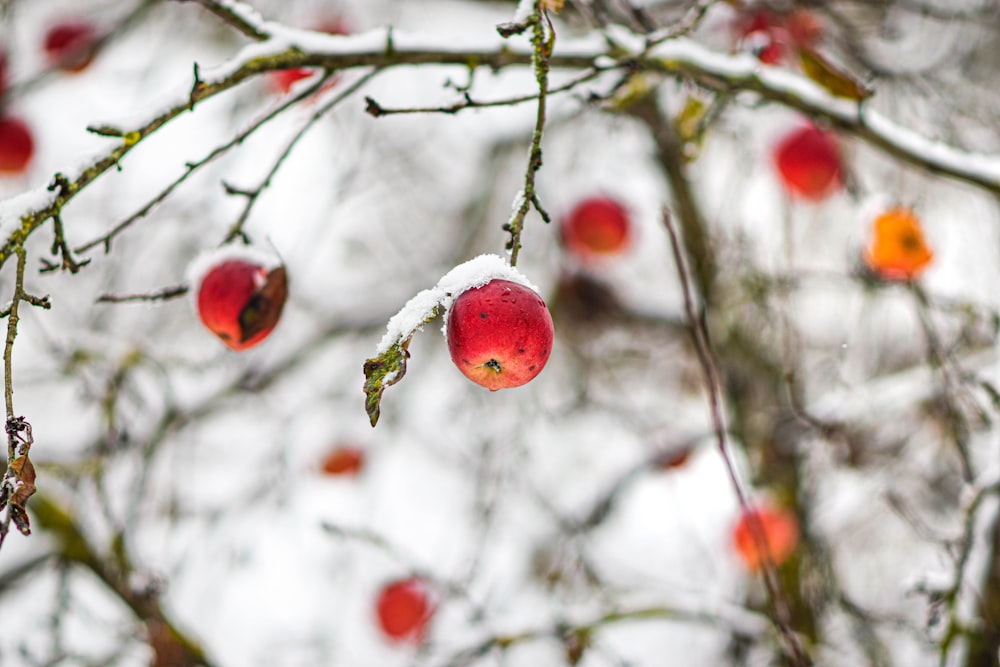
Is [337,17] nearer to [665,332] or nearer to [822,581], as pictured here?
[665,332]

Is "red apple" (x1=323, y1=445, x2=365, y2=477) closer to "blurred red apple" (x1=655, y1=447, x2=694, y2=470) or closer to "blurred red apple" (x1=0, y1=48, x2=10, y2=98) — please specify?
"blurred red apple" (x1=655, y1=447, x2=694, y2=470)

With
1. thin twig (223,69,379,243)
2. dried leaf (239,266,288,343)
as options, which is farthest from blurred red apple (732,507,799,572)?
thin twig (223,69,379,243)

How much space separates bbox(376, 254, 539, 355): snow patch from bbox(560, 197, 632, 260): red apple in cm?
243

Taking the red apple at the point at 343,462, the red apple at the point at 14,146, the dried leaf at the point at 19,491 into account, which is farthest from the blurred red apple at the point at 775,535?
the red apple at the point at 14,146

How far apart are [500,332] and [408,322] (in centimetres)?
13

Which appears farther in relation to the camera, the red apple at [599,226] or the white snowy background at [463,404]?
the red apple at [599,226]

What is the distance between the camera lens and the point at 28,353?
4.20m

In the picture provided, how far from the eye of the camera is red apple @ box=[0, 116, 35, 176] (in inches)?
118

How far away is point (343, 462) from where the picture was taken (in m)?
3.92

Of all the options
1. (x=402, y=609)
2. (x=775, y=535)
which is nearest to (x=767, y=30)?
(x=775, y=535)

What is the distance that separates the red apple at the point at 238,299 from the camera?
4.18 feet

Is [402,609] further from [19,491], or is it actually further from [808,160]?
[19,491]

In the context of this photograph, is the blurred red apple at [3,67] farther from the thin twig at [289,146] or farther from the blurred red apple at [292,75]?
the thin twig at [289,146]

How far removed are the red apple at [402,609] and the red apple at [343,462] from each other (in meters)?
0.91
